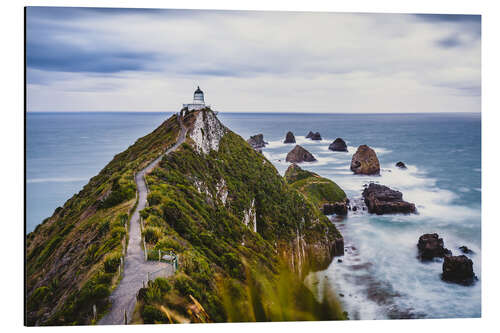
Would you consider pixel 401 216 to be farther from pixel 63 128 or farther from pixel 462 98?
pixel 63 128

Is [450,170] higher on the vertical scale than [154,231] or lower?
higher

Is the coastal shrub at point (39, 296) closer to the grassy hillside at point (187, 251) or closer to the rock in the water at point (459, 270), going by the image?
the grassy hillside at point (187, 251)

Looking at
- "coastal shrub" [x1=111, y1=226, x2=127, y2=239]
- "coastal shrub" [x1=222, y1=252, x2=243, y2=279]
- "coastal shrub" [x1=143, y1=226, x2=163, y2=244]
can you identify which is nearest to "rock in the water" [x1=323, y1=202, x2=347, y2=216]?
"coastal shrub" [x1=222, y1=252, x2=243, y2=279]

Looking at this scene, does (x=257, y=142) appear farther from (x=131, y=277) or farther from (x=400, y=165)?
(x=131, y=277)

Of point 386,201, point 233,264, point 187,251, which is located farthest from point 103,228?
point 386,201

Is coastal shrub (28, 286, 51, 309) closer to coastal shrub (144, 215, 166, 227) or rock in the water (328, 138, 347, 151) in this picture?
coastal shrub (144, 215, 166, 227)
